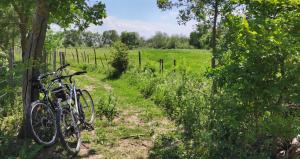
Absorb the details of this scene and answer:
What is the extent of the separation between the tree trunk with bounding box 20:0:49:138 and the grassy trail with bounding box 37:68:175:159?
3.04 ft

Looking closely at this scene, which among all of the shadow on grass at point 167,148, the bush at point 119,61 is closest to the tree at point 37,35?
the shadow on grass at point 167,148

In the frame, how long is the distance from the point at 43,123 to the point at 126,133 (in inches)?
80.3

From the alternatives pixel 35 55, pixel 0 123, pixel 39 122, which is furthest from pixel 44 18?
pixel 0 123

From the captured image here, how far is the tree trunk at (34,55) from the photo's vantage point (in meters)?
6.40

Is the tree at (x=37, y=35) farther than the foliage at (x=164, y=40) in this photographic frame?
No

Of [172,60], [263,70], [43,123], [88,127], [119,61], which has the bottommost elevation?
[88,127]

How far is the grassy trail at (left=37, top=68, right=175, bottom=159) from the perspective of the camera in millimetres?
6191

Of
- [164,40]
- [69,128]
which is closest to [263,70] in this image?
[69,128]

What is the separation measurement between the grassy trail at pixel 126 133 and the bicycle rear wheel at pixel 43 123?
0.81ft

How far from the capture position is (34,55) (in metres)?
6.55

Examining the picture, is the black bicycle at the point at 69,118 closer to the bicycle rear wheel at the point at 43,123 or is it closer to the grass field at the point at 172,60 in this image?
the bicycle rear wheel at the point at 43,123

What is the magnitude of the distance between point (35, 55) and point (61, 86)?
0.74 meters

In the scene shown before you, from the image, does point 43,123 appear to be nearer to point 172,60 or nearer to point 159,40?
point 172,60

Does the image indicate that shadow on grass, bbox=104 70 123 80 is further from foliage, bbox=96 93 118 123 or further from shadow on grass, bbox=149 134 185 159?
shadow on grass, bbox=149 134 185 159
